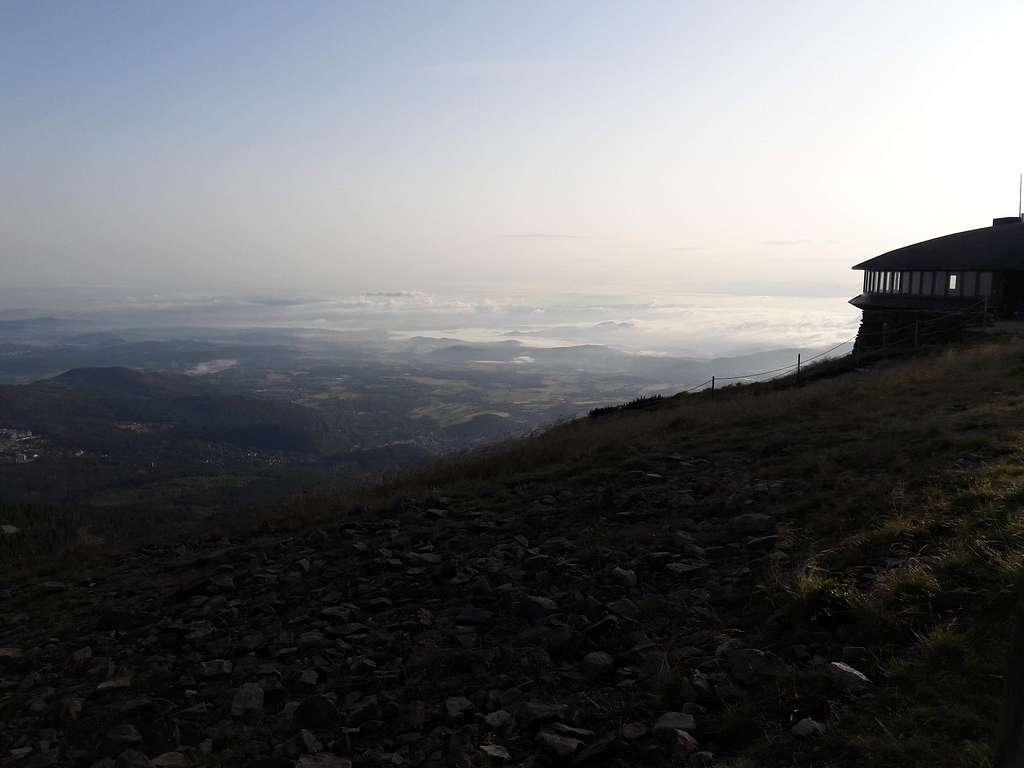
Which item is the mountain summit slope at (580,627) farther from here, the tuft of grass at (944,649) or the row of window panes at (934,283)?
the row of window panes at (934,283)

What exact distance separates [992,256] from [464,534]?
121 ft

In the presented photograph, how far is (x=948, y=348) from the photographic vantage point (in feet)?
91.7

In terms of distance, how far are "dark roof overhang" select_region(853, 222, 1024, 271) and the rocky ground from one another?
32112mm

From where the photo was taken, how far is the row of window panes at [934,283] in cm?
3566

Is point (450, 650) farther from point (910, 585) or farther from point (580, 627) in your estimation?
point (910, 585)

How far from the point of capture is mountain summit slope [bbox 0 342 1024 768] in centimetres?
519

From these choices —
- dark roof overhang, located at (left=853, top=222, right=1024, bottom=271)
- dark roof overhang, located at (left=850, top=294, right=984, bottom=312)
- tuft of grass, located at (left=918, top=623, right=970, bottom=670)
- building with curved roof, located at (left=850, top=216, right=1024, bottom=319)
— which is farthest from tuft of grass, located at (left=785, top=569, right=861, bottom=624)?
dark roof overhang, located at (left=853, top=222, right=1024, bottom=271)

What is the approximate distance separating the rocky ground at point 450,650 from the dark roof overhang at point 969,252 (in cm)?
3211

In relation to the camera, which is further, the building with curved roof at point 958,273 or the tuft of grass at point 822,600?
the building with curved roof at point 958,273

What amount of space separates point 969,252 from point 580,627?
129 feet

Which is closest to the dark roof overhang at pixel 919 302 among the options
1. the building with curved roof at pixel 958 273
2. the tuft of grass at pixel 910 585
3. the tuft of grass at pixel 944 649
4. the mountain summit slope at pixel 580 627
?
the building with curved roof at pixel 958 273

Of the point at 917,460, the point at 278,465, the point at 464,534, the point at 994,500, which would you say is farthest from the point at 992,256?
the point at 278,465

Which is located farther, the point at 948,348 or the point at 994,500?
the point at 948,348

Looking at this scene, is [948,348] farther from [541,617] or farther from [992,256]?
[541,617]
